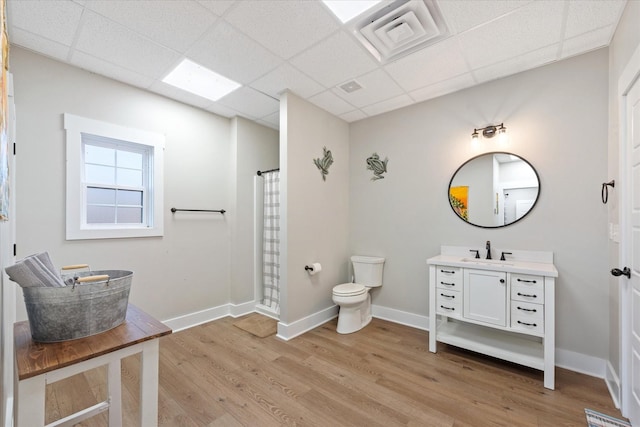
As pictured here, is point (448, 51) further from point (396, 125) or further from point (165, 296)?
point (165, 296)

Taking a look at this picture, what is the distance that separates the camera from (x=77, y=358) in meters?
0.93

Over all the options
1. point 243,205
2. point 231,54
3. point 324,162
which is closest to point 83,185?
point 243,205

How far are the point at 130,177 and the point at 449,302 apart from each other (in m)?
3.33

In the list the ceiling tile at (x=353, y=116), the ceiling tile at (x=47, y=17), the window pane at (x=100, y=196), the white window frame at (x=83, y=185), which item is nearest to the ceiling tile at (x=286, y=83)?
the ceiling tile at (x=353, y=116)

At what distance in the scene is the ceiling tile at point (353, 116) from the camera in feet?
11.2

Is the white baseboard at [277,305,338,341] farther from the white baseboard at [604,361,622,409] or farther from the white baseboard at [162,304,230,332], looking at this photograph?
the white baseboard at [604,361,622,409]

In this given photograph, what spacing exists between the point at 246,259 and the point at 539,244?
3.13 metres

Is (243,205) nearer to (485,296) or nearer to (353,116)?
(353,116)

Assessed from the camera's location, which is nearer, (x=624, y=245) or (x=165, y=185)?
(x=624, y=245)

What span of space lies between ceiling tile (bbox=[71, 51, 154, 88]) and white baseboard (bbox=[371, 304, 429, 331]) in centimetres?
350

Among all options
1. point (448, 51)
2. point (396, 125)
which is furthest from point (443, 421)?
point (396, 125)

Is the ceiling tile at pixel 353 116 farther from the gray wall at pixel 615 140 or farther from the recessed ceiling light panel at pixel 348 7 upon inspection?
the gray wall at pixel 615 140

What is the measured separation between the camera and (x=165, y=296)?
9.53 ft

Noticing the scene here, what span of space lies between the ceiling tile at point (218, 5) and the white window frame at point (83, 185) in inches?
61.2
